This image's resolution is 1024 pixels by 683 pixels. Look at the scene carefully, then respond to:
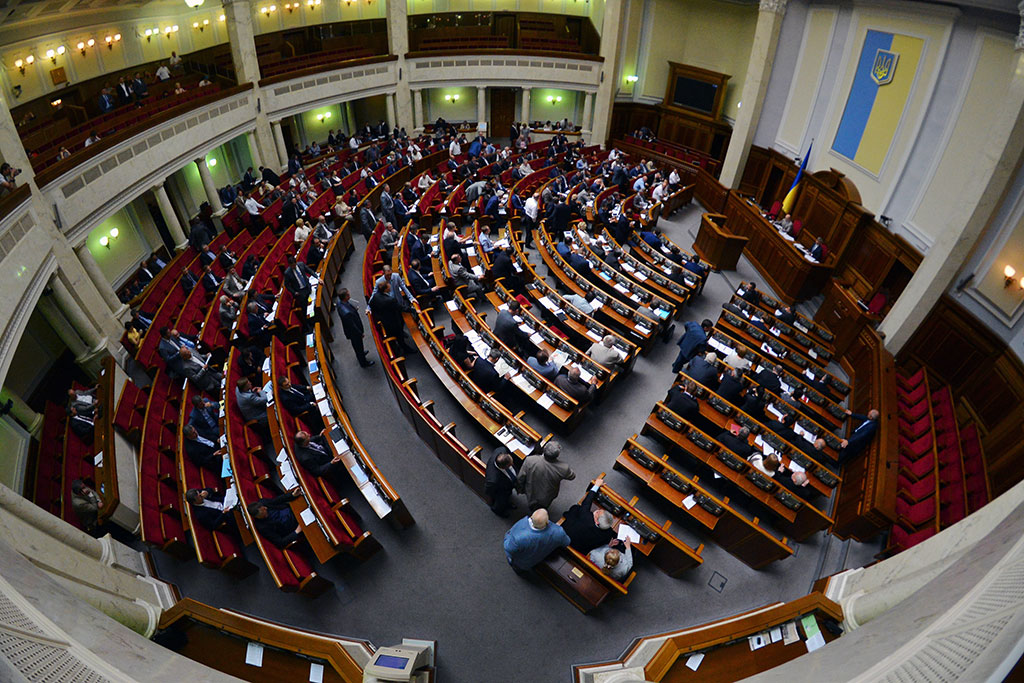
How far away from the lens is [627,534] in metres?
4.48

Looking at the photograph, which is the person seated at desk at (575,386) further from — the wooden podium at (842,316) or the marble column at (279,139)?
the marble column at (279,139)

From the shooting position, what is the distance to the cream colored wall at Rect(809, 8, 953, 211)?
774cm

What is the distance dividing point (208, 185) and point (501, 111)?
11202 mm

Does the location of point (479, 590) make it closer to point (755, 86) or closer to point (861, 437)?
point (861, 437)

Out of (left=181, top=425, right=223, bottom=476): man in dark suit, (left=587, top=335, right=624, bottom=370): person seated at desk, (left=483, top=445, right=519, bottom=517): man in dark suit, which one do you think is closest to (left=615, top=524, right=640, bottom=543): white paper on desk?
(left=483, top=445, right=519, bottom=517): man in dark suit

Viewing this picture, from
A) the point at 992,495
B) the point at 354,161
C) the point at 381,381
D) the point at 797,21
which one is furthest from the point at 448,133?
the point at 992,495

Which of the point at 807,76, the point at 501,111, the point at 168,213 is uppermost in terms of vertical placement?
Answer: the point at 807,76

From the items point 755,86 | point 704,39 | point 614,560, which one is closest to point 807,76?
point 755,86

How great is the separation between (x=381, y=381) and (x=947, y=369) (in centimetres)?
815

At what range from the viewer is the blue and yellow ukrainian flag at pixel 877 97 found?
8.34m

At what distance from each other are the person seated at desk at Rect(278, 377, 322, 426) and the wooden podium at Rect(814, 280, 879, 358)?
27.7ft

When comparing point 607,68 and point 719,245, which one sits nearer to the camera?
point 719,245

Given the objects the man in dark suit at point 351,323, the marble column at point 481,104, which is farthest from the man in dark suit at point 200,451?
the marble column at point 481,104

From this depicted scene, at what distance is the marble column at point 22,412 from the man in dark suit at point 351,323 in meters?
4.46
